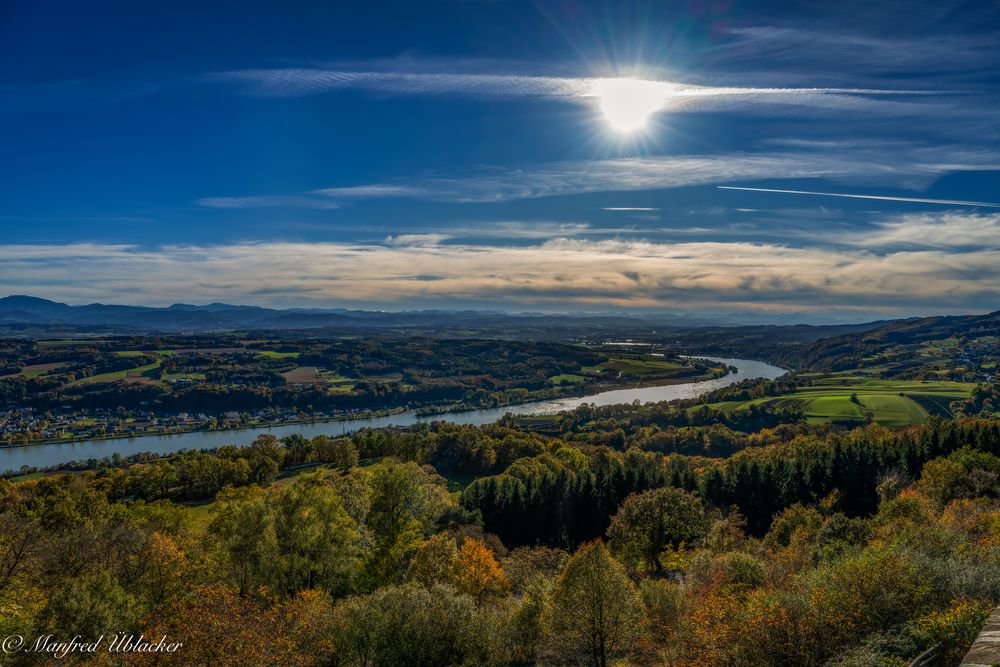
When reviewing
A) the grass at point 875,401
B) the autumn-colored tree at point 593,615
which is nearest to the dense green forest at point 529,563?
the autumn-colored tree at point 593,615

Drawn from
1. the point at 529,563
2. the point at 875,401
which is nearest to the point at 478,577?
the point at 529,563

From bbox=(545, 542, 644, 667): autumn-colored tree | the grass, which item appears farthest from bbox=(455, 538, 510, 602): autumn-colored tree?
the grass

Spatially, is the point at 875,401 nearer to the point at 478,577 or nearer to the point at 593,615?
the point at 478,577

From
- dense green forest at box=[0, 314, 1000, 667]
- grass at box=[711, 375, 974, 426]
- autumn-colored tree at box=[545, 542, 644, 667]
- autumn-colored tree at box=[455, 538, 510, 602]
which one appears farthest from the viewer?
grass at box=[711, 375, 974, 426]

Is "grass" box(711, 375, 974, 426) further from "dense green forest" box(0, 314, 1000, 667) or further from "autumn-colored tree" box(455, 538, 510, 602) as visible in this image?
"autumn-colored tree" box(455, 538, 510, 602)

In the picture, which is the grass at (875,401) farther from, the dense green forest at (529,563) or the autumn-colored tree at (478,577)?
the autumn-colored tree at (478,577)
